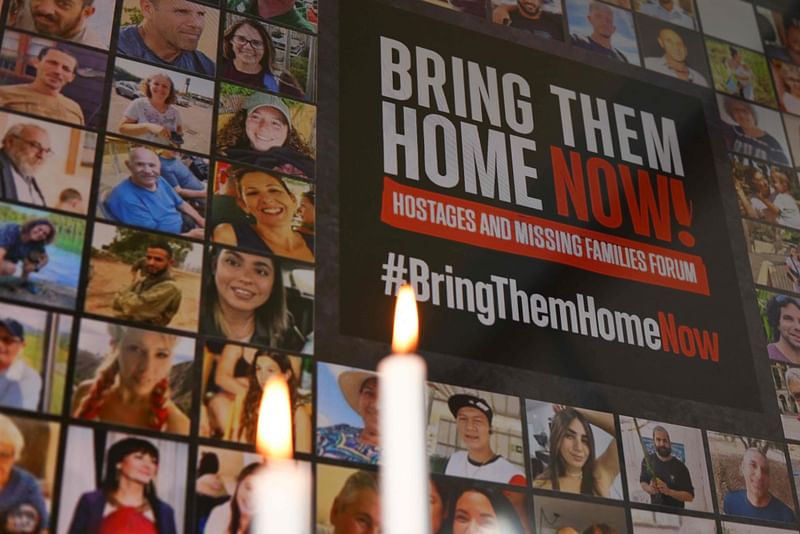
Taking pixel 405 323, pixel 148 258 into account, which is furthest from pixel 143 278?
pixel 405 323

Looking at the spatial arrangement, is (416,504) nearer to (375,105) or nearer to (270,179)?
(270,179)

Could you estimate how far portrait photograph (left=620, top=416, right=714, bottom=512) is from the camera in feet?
10.0

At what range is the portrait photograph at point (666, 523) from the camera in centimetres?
298

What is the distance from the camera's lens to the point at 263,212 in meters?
2.96

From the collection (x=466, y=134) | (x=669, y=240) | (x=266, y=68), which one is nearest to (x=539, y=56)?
(x=466, y=134)

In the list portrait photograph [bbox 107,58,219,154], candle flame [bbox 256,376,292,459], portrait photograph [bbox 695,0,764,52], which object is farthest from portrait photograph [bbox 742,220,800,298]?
portrait photograph [bbox 107,58,219,154]

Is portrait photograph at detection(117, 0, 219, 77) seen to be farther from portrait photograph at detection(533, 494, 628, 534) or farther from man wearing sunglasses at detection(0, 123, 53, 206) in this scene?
portrait photograph at detection(533, 494, 628, 534)

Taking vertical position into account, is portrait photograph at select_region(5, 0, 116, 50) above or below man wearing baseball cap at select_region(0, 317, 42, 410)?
above

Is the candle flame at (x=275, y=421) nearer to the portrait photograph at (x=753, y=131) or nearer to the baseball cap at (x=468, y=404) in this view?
the baseball cap at (x=468, y=404)

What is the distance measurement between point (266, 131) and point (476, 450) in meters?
1.00

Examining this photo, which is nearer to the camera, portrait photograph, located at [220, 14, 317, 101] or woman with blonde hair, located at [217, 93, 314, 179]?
woman with blonde hair, located at [217, 93, 314, 179]

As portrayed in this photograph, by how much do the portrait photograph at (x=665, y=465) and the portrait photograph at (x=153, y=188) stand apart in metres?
1.27

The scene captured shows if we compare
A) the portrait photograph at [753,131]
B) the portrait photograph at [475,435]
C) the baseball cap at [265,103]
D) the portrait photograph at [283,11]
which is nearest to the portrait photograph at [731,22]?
the portrait photograph at [753,131]

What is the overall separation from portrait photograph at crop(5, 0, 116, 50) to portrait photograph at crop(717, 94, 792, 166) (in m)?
2.03
